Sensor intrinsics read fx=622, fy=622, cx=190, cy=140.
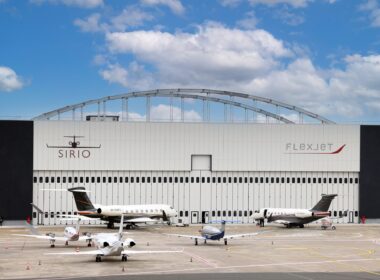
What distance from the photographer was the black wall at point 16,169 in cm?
10031

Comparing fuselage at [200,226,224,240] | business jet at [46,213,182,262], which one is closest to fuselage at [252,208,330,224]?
fuselage at [200,226,224,240]

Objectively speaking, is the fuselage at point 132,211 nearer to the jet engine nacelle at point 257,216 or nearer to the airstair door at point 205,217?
the airstair door at point 205,217

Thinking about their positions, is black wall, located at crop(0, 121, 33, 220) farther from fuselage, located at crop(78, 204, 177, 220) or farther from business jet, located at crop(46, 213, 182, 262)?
business jet, located at crop(46, 213, 182, 262)

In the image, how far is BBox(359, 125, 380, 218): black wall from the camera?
109125 millimetres

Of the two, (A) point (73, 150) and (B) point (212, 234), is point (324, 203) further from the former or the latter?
(A) point (73, 150)

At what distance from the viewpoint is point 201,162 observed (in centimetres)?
10588

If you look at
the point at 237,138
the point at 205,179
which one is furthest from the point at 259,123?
the point at 205,179

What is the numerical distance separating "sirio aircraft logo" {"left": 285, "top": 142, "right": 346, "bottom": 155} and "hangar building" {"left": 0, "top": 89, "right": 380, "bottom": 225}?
174mm

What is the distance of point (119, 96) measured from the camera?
115188 mm

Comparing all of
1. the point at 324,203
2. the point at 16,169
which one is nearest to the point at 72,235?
the point at 16,169

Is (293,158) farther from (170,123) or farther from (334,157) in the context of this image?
(170,123)

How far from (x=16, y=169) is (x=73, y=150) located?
376 inches

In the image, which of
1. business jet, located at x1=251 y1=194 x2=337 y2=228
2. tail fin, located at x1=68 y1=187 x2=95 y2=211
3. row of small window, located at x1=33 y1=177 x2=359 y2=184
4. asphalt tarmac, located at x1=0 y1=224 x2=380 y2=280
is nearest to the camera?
asphalt tarmac, located at x1=0 y1=224 x2=380 y2=280

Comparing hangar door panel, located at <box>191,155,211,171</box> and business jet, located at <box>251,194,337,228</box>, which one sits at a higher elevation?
hangar door panel, located at <box>191,155,211,171</box>
